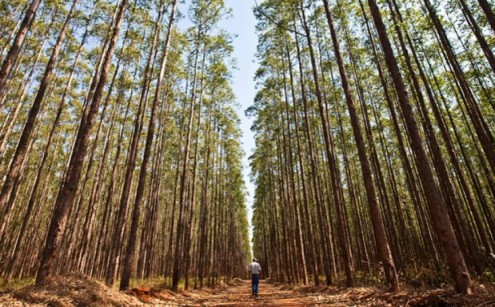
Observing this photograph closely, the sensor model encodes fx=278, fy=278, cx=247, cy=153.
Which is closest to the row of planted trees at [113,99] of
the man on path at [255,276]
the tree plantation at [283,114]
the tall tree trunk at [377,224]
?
the tree plantation at [283,114]

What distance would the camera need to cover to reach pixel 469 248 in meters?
10.2

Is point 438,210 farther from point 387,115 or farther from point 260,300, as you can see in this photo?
point 387,115

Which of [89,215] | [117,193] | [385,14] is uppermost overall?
[385,14]

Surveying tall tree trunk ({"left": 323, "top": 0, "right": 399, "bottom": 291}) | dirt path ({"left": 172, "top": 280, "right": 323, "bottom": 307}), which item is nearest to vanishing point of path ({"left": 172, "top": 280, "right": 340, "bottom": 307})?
dirt path ({"left": 172, "top": 280, "right": 323, "bottom": 307})

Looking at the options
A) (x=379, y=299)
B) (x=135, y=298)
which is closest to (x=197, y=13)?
(x=135, y=298)

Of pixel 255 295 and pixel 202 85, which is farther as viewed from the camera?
pixel 202 85

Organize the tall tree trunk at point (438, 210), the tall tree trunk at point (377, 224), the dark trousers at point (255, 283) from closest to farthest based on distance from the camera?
1. the tall tree trunk at point (438, 210)
2. the tall tree trunk at point (377, 224)
3. the dark trousers at point (255, 283)

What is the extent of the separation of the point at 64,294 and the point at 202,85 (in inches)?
574

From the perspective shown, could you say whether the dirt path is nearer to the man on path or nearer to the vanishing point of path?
the vanishing point of path

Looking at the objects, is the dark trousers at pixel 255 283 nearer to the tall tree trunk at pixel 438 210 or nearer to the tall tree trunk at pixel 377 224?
the tall tree trunk at pixel 377 224

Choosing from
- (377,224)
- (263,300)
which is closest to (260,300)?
(263,300)

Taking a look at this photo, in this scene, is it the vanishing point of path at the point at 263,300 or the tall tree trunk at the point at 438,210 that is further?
the vanishing point of path at the point at 263,300

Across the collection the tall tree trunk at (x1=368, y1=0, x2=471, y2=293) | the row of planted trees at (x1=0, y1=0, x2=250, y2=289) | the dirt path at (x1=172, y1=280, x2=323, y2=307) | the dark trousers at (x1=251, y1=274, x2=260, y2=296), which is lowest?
the dirt path at (x1=172, y1=280, x2=323, y2=307)

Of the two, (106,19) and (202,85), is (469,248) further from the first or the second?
(106,19)
